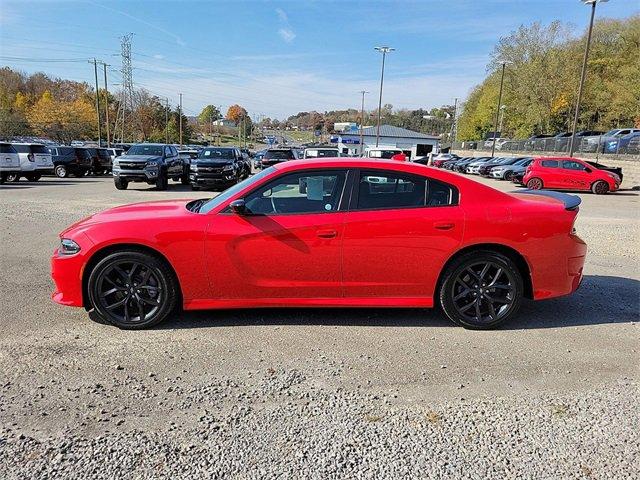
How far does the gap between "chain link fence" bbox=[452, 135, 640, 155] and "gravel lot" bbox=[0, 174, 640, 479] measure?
3021cm

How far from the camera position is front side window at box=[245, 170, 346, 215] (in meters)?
4.27

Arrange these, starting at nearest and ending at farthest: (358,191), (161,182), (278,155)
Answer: (358,191), (161,182), (278,155)

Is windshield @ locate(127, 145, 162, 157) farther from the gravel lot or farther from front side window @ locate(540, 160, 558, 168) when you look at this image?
front side window @ locate(540, 160, 558, 168)

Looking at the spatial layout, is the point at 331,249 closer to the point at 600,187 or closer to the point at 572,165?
the point at 572,165

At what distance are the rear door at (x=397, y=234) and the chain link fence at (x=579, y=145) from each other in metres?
30.9

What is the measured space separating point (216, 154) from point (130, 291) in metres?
17.1

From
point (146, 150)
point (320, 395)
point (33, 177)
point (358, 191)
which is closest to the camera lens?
point (320, 395)

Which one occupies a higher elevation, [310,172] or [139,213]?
[310,172]

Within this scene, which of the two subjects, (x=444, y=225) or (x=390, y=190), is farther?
(x=390, y=190)

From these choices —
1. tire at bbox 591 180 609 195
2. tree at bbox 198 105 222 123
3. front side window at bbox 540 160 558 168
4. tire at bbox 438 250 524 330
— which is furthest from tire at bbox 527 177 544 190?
tree at bbox 198 105 222 123

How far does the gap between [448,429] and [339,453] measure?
0.71m

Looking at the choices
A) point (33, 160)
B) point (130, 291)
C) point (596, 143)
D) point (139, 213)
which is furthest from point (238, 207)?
point (596, 143)

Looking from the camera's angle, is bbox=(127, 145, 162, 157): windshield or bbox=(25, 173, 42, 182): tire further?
bbox=(25, 173, 42, 182): tire

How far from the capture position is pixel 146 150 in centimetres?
1941
